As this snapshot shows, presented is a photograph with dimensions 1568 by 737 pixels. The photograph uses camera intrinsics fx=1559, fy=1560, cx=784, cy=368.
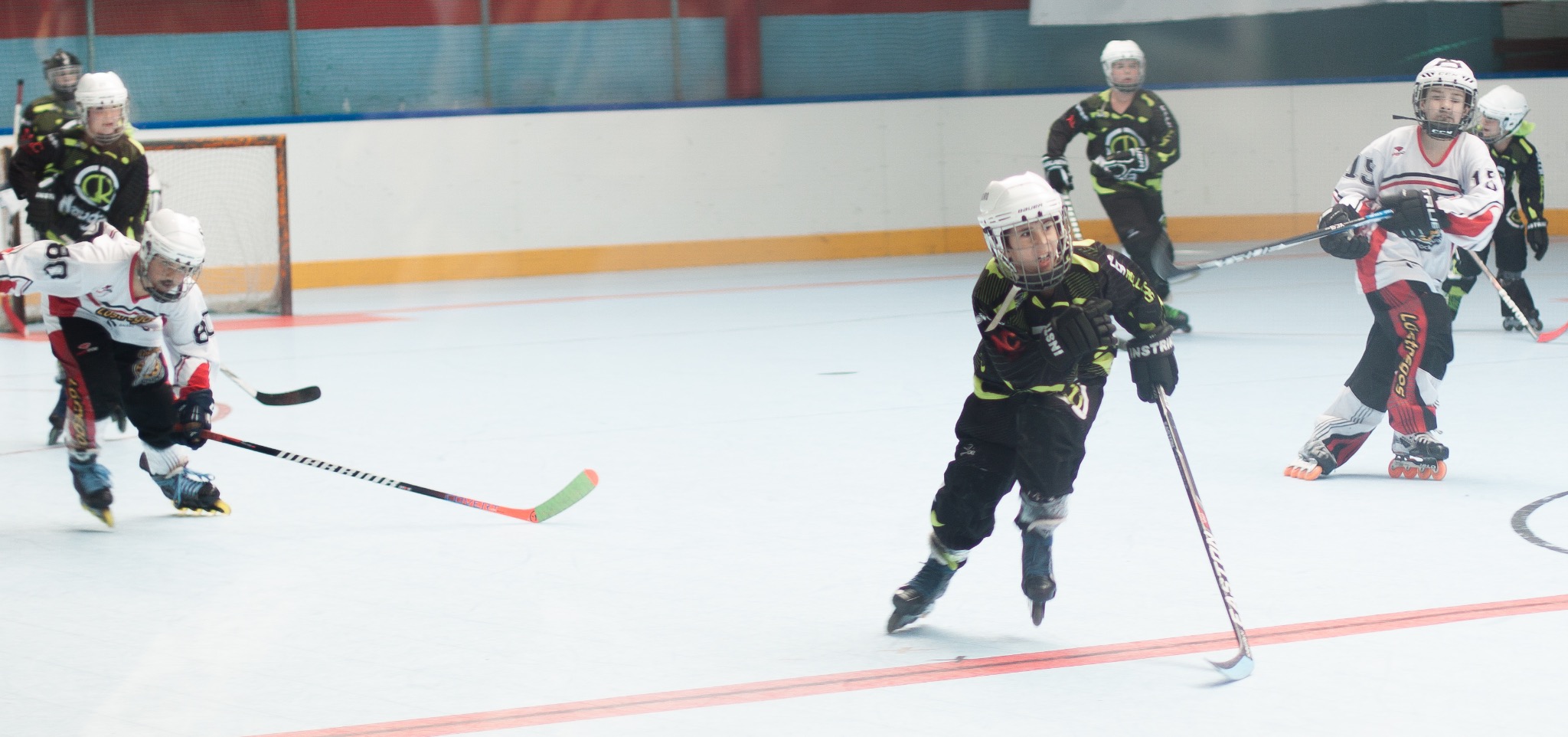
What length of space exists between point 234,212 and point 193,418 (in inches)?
252

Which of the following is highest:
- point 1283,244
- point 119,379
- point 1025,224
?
point 1025,224

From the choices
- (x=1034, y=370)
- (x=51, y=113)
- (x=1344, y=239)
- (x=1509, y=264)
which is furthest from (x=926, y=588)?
(x=1509, y=264)

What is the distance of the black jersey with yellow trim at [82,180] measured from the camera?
217 inches

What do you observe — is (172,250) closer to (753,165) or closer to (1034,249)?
(1034,249)

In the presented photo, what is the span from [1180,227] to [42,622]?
1107 cm

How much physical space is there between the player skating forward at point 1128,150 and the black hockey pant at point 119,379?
488 cm

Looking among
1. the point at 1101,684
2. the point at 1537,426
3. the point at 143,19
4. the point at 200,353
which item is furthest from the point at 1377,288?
the point at 143,19

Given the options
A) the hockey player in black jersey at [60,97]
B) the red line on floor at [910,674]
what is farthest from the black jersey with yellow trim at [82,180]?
the red line on floor at [910,674]

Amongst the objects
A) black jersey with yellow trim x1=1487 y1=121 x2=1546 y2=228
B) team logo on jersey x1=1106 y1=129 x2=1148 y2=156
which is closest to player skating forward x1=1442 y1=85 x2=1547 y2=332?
black jersey with yellow trim x1=1487 y1=121 x2=1546 y2=228

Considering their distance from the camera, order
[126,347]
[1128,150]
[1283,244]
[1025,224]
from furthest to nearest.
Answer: [1128,150] < [1283,244] < [126,347] < [1025,224]

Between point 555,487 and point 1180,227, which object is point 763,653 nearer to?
point 555,487

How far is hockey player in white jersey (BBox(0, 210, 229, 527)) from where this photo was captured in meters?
4.18

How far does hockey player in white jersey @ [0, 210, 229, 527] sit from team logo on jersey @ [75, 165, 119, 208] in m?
1.15

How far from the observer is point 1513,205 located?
776cm
